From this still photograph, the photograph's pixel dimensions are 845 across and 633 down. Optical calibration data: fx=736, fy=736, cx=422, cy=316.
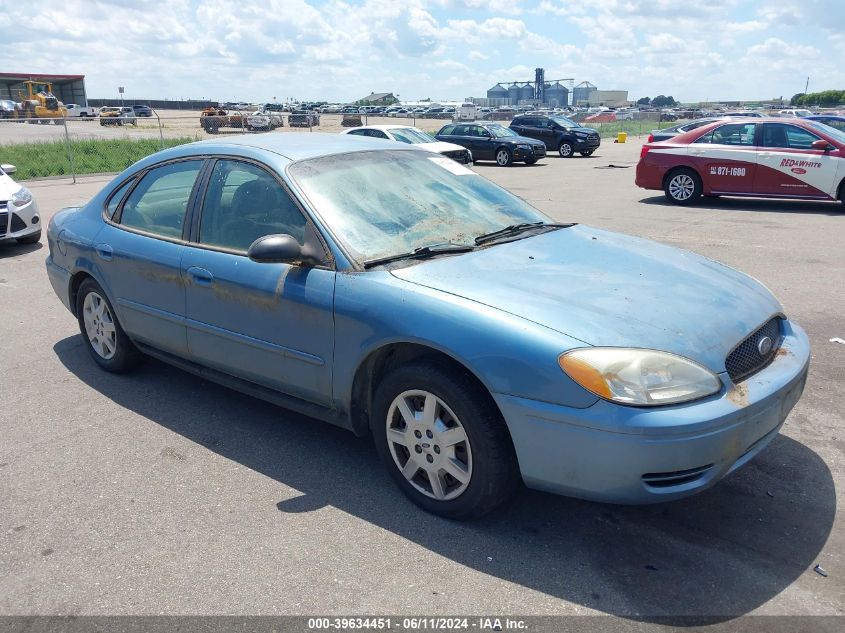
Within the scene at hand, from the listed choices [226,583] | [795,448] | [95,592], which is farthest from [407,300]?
[795,448]

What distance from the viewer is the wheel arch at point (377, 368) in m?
3.15

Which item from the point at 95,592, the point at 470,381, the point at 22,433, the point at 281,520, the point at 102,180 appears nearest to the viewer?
the point at 95,592

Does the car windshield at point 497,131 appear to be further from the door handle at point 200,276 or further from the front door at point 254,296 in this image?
the door handle at point 200,276

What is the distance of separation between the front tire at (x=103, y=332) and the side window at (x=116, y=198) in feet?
1.63

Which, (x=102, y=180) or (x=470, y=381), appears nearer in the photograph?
(x=470, y=381)

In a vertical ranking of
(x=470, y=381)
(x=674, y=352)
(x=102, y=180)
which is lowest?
(x=102, y=180)

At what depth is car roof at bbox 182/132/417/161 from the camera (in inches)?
161

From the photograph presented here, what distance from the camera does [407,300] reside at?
3.20m

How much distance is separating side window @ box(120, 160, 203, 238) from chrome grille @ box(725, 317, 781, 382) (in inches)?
120

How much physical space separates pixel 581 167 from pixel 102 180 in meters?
14.4

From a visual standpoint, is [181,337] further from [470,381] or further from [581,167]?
[581,167]

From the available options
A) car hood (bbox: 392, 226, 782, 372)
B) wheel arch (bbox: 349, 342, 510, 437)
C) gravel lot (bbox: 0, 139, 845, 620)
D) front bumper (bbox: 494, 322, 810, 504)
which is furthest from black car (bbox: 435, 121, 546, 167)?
front bumper (bbox: 494, 322, 810, 504)

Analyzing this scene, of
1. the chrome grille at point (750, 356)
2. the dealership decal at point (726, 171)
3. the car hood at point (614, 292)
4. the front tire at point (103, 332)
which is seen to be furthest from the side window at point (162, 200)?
the dealership decal at point (726, 171)

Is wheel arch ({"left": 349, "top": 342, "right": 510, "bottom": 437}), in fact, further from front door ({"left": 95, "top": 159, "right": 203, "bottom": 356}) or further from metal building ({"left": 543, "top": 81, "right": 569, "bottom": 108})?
metal building ({"left": 543, "top": 81, "right": 569, "bottom": 108})
